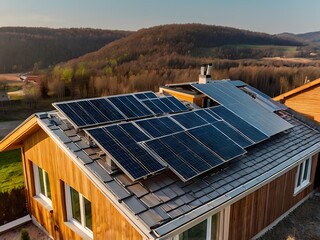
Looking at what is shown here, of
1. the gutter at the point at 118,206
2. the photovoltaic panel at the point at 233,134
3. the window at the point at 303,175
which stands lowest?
the window at the point at 303,175

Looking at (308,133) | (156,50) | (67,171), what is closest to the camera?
(67,171)

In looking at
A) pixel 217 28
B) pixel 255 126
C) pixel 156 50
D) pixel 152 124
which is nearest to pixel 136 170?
Result: pixel 152 124

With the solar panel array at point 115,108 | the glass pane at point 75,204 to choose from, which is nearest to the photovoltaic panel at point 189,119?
the solar panel array at point 115,108

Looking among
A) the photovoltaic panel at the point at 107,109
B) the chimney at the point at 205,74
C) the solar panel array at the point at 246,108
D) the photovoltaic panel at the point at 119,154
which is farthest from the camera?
the chimney at the point at 205,74

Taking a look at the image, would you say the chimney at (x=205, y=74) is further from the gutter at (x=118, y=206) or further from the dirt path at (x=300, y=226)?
the gutter at (x=118, y=206)

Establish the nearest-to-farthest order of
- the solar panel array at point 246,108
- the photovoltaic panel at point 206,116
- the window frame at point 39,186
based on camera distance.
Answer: the photovoltaic panel at point 206,116
the window frame at point 39,186
the solar panel array at point 246,108

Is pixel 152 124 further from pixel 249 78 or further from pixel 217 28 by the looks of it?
pixel 217 28

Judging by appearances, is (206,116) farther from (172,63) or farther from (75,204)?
(172,63)
